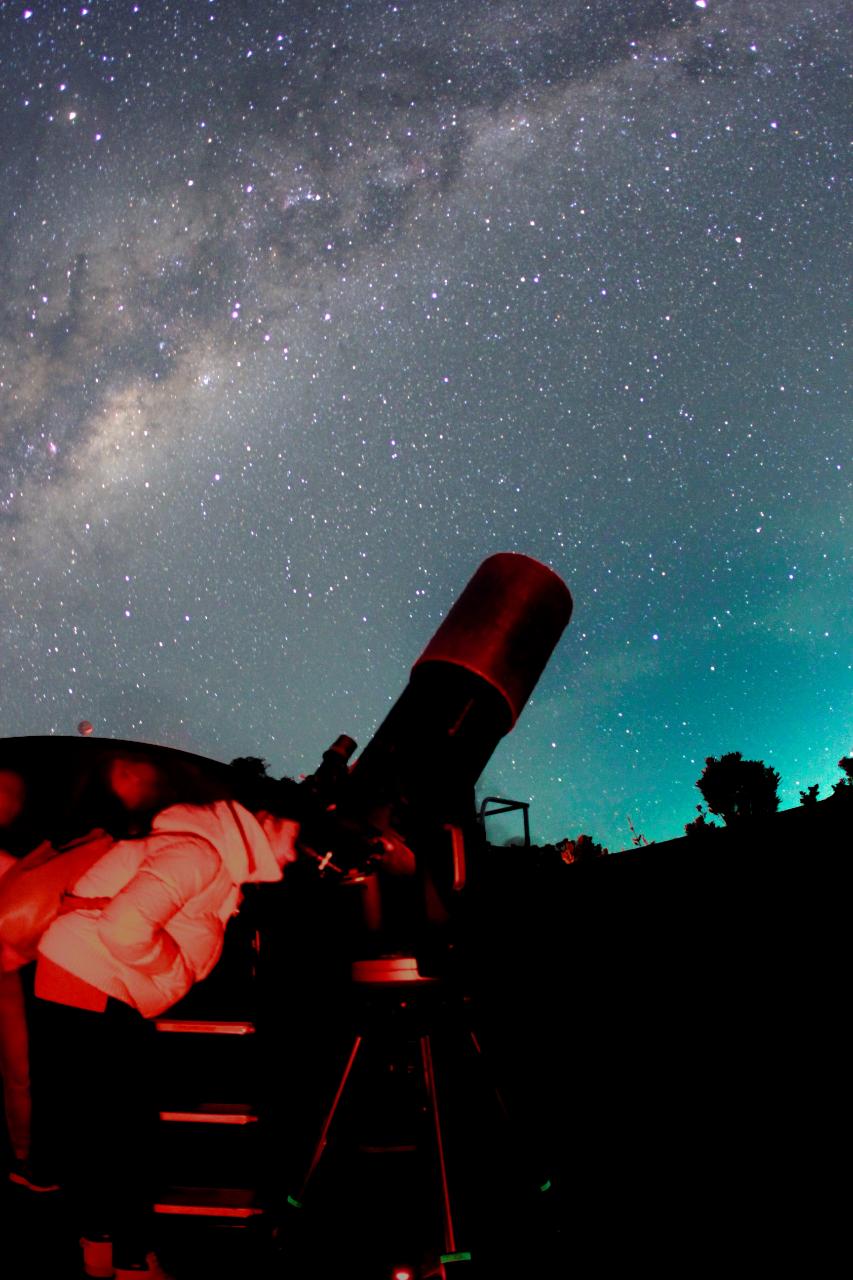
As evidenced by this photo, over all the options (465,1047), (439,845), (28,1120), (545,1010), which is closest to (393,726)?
(439,845)

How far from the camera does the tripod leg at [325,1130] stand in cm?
207

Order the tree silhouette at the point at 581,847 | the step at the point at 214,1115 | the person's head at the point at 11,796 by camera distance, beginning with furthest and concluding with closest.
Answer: the tree silhouette at the point at 581,847
the person's head at the point at 11,796
the step at the point at 214,1115

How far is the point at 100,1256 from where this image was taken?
243cm

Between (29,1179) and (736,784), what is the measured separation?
1195 inches

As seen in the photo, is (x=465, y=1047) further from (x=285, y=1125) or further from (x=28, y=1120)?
(x=28, y=1120)

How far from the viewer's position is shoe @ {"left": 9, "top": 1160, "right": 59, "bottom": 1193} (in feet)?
10.2

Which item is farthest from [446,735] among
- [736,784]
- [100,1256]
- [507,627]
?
[736,784]

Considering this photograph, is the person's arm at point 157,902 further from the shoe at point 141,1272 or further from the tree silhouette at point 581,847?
the tree silhouette at point 581,847

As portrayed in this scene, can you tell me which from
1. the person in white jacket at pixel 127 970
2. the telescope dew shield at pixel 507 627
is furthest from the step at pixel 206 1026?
the telescope dew shield at pixel 507 627

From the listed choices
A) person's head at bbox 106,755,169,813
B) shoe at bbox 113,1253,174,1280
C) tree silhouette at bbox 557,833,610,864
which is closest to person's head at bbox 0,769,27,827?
person's head at bbox 106,755,169,813

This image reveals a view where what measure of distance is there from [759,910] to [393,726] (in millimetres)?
3040

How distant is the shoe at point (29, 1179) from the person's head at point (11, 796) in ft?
5.28

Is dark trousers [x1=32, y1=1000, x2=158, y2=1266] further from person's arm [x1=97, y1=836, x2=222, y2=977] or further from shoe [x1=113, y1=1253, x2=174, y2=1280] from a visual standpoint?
person's arm [x1=97, y1=836, x2=222, y2=977]

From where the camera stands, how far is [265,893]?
3.90m
